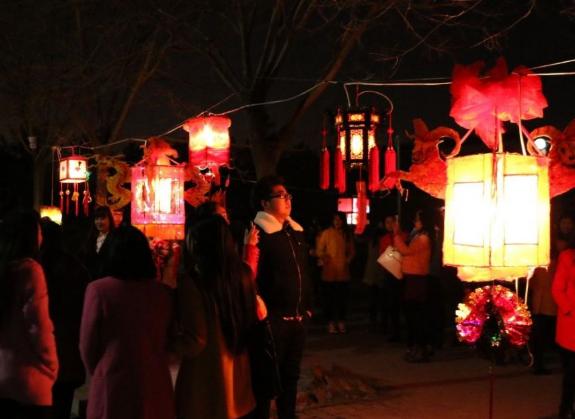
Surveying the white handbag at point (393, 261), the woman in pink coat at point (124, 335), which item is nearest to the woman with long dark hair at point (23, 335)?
the woman in pink coat at point (124, 335)

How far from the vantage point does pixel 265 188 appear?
5.80m

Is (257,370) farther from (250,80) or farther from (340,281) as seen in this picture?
(340,281)

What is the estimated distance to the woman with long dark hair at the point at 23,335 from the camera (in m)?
4.42

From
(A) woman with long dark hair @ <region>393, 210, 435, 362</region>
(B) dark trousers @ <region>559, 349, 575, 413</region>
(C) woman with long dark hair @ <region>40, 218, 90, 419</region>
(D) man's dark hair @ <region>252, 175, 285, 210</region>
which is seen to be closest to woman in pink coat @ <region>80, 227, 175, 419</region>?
(C) woman with long dark hair @ <region>40, 218, 90, 419</region>

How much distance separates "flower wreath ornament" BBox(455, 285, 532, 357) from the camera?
17.4ft

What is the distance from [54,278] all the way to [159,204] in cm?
462

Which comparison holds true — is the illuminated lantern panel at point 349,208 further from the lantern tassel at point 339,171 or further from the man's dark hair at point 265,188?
the man's dark hair at point 265,188

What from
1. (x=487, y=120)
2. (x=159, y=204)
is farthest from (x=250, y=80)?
(x=487, y=120)

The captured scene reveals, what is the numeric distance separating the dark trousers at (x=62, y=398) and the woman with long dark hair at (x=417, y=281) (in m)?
5.93

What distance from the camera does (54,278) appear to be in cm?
512

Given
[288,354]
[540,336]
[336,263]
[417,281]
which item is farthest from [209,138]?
[540,336]

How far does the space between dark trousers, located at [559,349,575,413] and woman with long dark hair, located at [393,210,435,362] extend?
11.0ft

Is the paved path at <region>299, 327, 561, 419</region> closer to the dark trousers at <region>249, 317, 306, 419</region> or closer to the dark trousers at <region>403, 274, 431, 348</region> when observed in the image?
the dark trousers at <region>403, 274, 431, 348</region>

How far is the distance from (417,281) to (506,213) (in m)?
5.48
